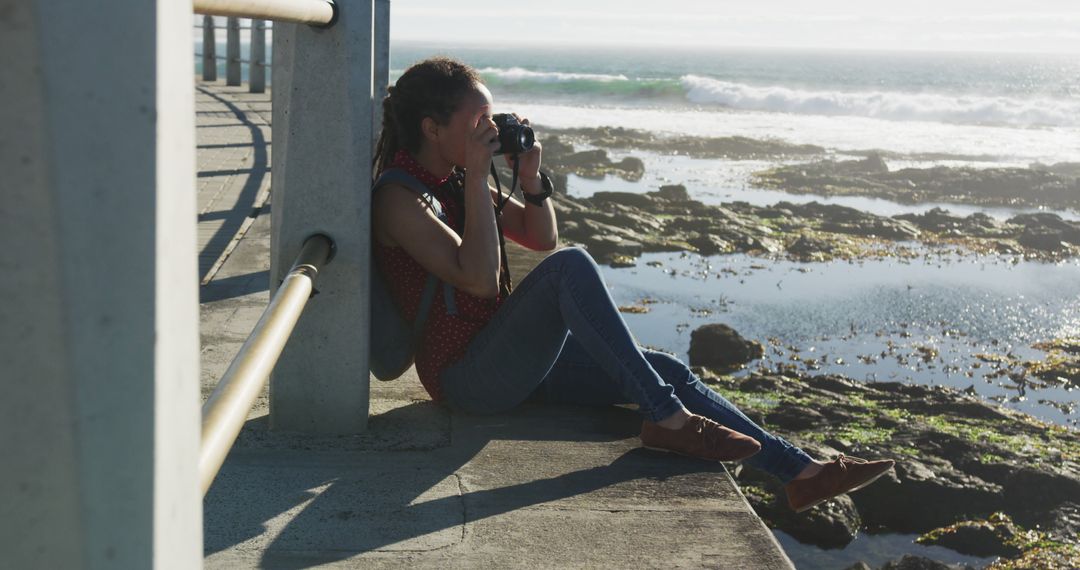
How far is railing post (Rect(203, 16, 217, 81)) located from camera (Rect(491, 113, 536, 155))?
1639cm

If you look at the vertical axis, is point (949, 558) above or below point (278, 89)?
below

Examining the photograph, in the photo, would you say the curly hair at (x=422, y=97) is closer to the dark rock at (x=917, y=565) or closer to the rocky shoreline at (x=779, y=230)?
the dark rock at (x=917, y=565)

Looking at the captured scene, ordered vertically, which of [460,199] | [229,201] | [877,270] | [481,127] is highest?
[481,127]

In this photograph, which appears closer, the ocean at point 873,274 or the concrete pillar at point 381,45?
the concrete pillar at point 381,45

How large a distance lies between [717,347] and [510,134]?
4646 millimetres

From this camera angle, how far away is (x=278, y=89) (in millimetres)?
2709

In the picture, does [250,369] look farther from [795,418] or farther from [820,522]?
[795,418]

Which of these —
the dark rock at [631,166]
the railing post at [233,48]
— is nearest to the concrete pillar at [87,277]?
the railing post at [233,48]

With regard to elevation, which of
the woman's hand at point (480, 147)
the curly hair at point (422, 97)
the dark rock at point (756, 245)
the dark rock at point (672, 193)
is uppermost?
the curly hair at point (422, 97)

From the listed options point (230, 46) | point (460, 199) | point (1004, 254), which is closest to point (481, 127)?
point (460, 199)

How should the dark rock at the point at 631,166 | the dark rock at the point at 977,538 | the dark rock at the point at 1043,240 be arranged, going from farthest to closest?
the dark rock at the point at 631,166
the dark rock at the point at 1043,240
the dark rock at the point at 977,538

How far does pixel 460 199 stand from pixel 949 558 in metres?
2.66

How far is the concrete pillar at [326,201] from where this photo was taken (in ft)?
8.63

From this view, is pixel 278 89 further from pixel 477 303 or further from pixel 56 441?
pixel 56 441
